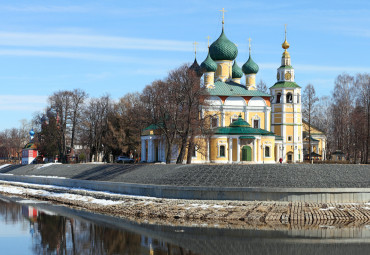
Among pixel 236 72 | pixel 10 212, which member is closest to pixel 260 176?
pixel 10 212

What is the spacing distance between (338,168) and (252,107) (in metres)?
21.0

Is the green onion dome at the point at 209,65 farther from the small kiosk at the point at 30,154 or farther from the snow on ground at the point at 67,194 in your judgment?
the small kiosk at the point at 30,154

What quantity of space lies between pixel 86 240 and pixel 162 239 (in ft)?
10.2

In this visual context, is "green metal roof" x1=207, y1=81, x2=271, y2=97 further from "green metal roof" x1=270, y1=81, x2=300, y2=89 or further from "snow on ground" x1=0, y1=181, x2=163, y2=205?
"snow on ground" x1=0, y1=181, x2=163, y2=205

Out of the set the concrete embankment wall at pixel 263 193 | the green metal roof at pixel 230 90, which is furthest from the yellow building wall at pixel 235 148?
the concrete embankment wall at pixel 263 193

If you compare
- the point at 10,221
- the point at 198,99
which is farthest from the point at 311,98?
the point at 10,221

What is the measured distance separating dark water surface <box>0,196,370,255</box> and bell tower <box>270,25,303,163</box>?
34.5 meters

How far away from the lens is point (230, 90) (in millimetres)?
54094

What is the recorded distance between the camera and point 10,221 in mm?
28922

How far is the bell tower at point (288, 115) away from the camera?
59.1 m

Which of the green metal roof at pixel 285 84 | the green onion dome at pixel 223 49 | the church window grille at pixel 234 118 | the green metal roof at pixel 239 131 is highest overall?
the green onion dome at pixel 223 49

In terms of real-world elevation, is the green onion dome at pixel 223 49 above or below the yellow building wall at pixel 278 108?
above

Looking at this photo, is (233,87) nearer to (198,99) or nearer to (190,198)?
(198,99)

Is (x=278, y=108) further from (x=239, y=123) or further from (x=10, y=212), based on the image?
(x=10, y=212)
